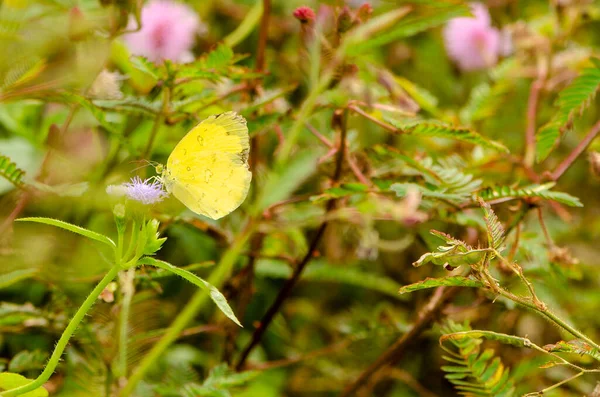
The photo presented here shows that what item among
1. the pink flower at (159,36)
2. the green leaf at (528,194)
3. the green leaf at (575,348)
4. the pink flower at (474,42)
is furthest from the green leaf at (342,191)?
the pink flower at (474,42)

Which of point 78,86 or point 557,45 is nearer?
point 78,86

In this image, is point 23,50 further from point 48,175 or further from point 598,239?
point 598,239

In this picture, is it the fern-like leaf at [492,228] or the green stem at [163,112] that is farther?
the green stem at [163,112]

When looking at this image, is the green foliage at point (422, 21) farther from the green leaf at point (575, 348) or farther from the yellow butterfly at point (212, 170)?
the green leaf at point (575, 348)

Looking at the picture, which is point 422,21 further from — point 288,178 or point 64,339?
point 64,339

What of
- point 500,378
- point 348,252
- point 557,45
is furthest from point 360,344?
point 557,45

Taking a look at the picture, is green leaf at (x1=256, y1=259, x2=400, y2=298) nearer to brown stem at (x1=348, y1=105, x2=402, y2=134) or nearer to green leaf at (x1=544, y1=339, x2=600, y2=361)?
brown stem at (x1=348, y1=105, x2=402, y2=134)

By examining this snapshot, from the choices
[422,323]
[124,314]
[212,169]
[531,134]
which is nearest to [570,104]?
[531,134]
